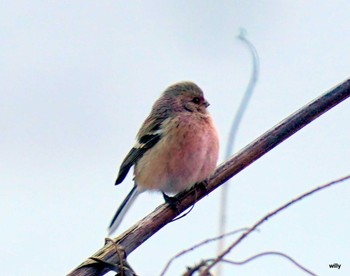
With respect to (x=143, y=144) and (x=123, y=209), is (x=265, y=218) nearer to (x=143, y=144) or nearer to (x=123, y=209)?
(x=123, y=209)

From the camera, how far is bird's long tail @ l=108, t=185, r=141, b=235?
3.50 m

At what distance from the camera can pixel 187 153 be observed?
408cm

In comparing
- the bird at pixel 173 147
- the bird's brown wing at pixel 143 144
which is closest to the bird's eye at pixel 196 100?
the bird at pixel 173 147

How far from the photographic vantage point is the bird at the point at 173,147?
3871 mm

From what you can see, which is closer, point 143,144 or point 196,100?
point 143,144

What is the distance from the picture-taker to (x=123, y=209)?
12.7 ft

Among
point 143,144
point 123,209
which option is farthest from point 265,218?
point 143,144

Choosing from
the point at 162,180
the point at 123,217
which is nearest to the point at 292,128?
the point at 123,217

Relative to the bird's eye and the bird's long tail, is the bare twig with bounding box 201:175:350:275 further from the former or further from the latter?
the bird's eye

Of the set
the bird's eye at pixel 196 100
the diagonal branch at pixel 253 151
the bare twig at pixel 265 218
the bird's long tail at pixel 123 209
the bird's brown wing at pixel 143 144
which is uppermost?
the bird's eye at pixel 196 100

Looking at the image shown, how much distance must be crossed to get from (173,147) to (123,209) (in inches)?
23.3

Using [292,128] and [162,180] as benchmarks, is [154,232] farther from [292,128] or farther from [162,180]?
[162,180]

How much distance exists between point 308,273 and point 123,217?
2287 mm

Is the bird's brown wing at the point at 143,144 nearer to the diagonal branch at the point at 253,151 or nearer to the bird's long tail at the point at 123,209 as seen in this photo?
the bird's long tail at the point at 123,209
